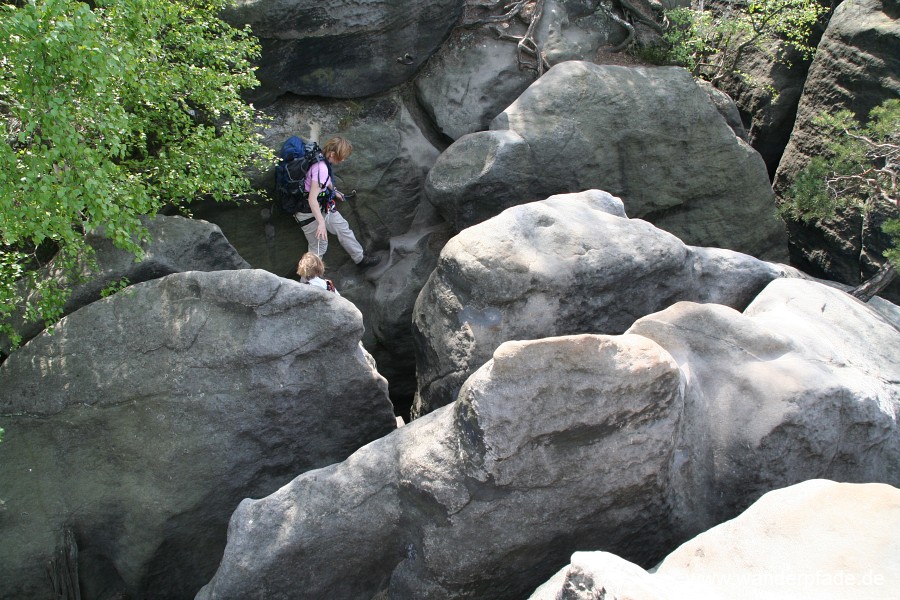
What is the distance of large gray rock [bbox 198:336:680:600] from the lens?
14.4 ft

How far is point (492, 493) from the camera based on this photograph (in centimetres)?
444

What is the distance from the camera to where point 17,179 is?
4730mm

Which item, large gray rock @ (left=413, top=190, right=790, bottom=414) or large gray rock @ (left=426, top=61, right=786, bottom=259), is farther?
large gray rock @ (left=426, top=61, right=786, bottom=259)

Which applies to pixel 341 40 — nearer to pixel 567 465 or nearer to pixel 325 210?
pixel 325 210

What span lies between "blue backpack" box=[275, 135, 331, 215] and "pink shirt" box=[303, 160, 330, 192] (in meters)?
0.05

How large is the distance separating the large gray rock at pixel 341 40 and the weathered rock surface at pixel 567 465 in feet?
16.3

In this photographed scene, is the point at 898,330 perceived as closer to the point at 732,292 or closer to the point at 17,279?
the point at 732,292

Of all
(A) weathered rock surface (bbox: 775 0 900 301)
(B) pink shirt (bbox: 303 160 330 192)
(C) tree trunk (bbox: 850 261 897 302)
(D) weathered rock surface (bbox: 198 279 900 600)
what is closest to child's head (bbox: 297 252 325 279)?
(B) pink shirt (bbox: 303 160 330 192)

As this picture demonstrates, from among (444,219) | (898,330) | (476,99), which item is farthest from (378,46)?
(898,330)

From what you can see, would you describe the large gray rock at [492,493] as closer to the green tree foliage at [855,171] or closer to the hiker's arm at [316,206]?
the hiker's arm at [316,206]

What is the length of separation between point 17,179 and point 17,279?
1820 mm

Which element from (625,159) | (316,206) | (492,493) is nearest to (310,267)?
(316,206)

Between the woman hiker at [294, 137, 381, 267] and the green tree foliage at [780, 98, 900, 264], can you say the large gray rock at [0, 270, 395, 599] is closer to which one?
the woman hiker at [294, 137, 381, 267]

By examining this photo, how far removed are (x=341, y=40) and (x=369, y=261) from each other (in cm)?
243
